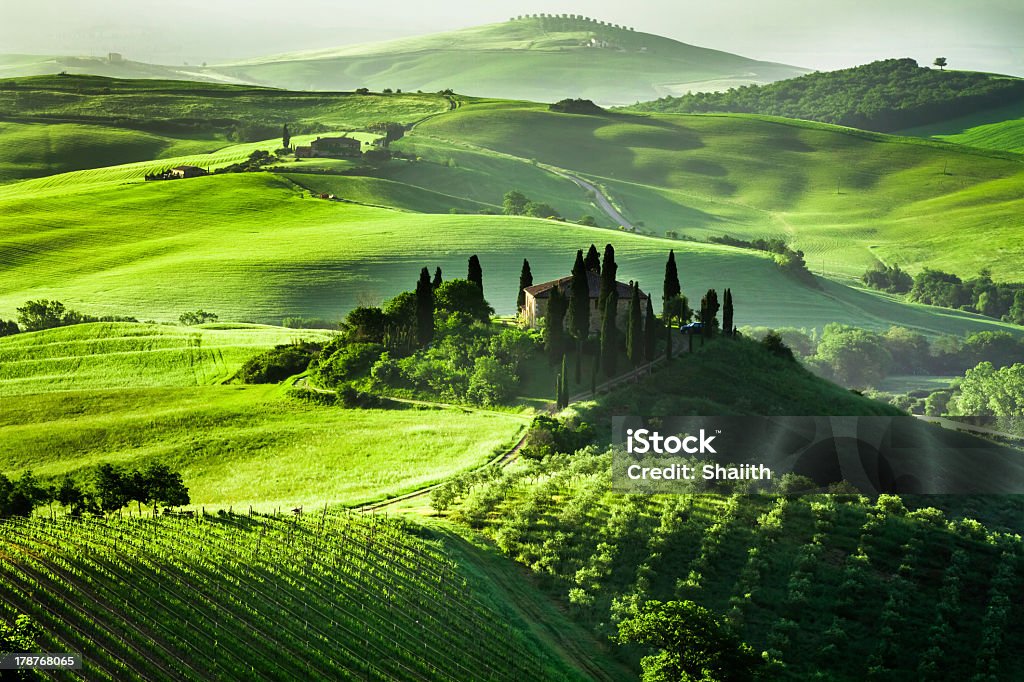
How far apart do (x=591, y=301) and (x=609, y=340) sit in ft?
27.9

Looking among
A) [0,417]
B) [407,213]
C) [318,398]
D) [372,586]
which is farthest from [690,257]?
[372,586]

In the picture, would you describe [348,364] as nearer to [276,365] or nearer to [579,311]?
[276,365]

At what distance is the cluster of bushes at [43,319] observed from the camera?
396 feet

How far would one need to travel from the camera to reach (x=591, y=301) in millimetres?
92062

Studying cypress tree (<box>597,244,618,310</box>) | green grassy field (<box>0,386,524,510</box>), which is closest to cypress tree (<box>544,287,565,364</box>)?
cypress tree (<box>597,244,618,310</box>)

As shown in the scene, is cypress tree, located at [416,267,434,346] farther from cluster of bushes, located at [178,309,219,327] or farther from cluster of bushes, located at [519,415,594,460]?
cluster of bushes, located at [178,309,219,327]

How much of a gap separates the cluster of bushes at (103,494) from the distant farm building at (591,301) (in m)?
39.8

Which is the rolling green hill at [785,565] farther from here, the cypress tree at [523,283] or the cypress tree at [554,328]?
the cypress tree at [523,283]

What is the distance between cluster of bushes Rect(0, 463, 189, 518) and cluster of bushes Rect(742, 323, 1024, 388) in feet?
371

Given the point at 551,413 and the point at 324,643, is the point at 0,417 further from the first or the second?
the point at 324,643

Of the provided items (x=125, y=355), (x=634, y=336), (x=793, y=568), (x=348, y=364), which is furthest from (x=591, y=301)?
(x=125, y=355)

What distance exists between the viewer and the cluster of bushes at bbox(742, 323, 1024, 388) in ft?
547

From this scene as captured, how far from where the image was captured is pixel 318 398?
285ft

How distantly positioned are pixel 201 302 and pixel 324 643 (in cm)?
10588
